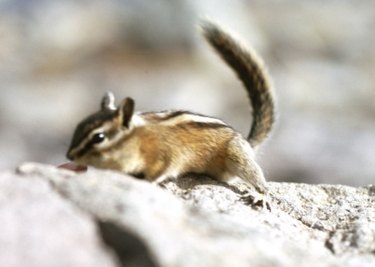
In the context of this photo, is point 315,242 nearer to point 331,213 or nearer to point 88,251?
point 331,213

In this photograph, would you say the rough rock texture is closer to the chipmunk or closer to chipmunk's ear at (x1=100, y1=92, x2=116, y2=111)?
the chipmunk

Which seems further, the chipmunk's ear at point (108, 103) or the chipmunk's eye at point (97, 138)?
the chipmunk's ear at point (108, 103)

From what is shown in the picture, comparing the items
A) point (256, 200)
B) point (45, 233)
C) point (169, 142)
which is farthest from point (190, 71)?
point (45, 233)

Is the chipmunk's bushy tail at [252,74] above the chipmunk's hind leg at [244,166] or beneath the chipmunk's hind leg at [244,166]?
above

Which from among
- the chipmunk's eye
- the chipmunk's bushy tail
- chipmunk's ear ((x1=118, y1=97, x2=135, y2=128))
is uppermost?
the chipmunk's bushy tail

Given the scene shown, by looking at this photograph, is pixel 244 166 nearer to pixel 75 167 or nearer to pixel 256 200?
pixel 256 200

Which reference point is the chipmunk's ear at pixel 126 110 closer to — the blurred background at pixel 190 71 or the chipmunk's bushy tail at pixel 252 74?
the chipmunk's bushy tail at pixel 252 74

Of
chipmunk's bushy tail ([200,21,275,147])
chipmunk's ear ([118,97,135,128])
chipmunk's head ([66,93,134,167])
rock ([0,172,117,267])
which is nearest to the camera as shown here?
rock ([0,172,117,267])

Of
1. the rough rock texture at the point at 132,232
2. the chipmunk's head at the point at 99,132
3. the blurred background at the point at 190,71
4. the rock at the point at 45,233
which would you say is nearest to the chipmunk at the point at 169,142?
the chipmunk's head at the point at 99,132

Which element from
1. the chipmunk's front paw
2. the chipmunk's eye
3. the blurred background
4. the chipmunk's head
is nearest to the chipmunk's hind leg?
the chipmunk's front paw
